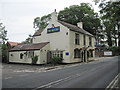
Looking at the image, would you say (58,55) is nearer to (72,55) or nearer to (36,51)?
(72,55)

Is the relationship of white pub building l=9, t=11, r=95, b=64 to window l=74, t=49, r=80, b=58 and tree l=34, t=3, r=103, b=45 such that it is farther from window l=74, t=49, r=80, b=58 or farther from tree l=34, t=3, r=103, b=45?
tree l=34, t=3, r=103, b=45

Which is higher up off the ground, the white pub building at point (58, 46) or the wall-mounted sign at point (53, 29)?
the wall-mounted sign at point (53, 29)

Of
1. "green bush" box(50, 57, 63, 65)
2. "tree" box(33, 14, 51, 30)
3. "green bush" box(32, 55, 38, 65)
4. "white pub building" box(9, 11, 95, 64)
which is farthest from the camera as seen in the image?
"tree" box(33, 14, 51, 30)

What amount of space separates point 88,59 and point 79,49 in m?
4.50

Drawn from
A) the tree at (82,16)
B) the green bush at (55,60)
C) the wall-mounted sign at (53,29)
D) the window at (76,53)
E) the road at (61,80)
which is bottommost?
the road at (61,80)

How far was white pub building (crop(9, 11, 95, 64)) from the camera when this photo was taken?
21.6 metres

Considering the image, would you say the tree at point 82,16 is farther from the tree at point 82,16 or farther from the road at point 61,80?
the road at point 61,80

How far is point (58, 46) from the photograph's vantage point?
2283 cm

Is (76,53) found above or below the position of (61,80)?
above

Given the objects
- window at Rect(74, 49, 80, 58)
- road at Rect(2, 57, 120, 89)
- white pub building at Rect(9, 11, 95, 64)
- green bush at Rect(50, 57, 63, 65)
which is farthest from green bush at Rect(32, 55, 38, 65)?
road at Rect(2, 57, 120, 89)

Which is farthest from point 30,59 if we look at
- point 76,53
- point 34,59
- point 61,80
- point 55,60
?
point 61,80

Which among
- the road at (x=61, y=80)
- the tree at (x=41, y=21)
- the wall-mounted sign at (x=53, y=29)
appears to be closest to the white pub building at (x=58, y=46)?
the wall-mounted sign at (x=53, y=29)

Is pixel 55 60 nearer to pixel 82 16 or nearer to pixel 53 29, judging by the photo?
pixel 53 29

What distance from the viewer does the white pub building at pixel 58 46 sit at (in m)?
21.6
